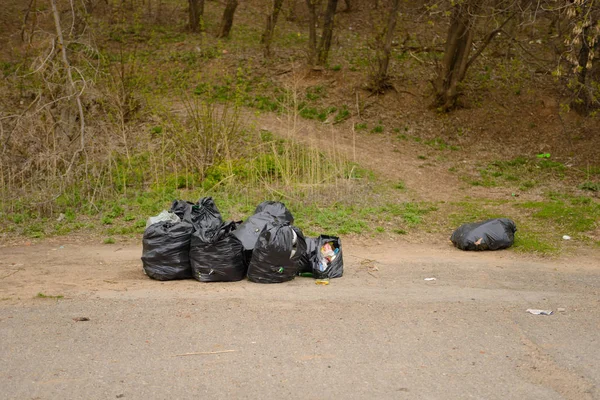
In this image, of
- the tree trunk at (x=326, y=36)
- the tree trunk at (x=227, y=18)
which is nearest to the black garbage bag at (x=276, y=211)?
the tree trunk at (x=326, y=36)

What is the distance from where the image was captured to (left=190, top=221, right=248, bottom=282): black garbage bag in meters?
6.87

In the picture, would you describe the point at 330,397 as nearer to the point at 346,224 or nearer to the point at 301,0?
the point at 346,224

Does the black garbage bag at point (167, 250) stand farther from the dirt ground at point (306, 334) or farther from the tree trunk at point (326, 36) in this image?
the tree trunk at point (326, 36)

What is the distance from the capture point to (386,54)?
57.9 ft

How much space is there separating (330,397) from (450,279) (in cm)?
327

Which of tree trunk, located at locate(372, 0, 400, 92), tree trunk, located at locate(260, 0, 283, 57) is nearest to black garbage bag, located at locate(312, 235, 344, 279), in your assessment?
tree trunk, located at locate(372, 0, 400, 92)

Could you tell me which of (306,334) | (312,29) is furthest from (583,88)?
(306,334)

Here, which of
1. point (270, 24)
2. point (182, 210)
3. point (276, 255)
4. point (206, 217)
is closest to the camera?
point (276, 255)

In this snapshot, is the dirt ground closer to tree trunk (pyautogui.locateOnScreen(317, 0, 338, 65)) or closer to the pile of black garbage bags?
the pile of black garbage bags

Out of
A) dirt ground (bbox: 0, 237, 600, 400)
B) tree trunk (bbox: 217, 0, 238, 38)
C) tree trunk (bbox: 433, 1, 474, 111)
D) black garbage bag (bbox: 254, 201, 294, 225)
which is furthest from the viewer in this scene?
tree trunk (bbox: 217, 0, 238, 38)

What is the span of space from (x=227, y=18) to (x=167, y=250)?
16316 mm

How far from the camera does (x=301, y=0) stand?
26406 mm

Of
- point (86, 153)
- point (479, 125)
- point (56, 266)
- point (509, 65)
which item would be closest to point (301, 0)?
point (509, 65)

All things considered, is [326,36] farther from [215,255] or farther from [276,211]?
[215,255]
